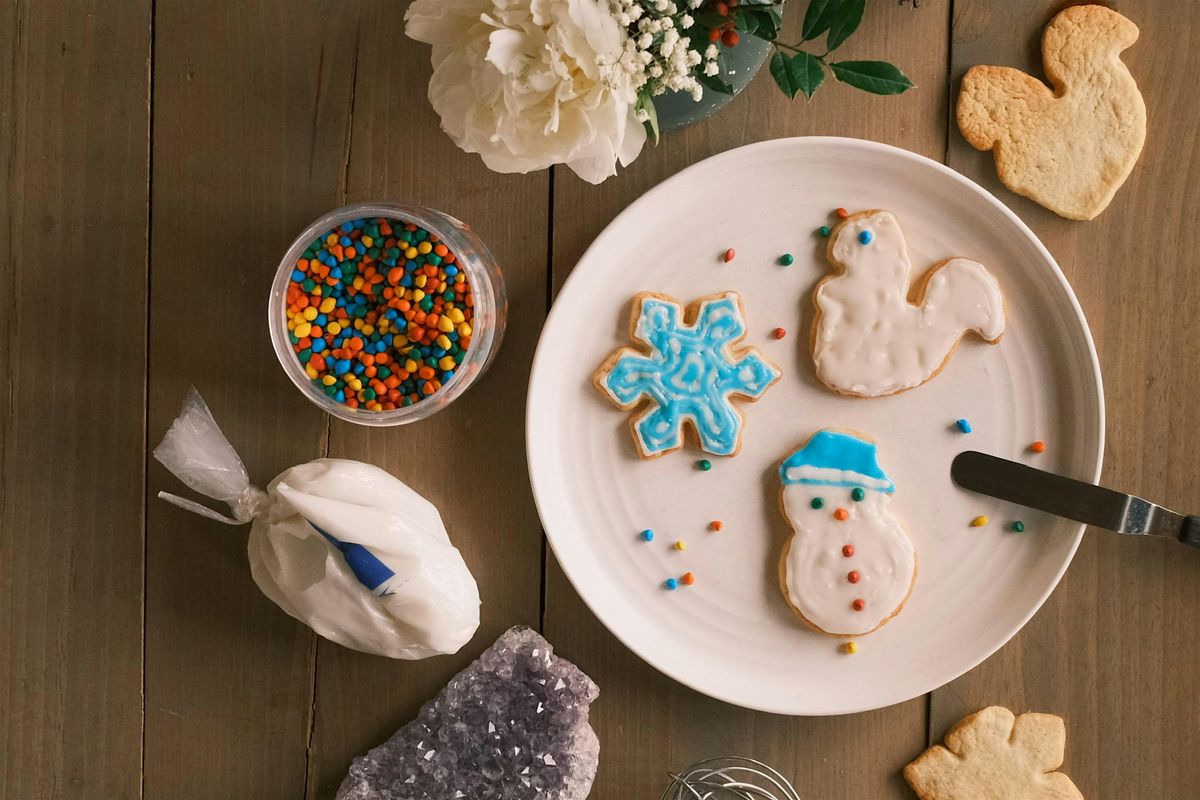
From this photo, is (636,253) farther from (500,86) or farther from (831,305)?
(500,86)

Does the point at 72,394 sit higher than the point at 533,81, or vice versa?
the point at 533,81

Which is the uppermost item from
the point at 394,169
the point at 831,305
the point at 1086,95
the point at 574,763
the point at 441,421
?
the point at 1086,95

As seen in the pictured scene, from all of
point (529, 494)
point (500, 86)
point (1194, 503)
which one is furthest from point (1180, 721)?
point (500, 86)

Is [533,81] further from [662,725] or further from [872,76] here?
[662,725]

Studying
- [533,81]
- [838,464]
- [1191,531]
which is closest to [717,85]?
[533,81]

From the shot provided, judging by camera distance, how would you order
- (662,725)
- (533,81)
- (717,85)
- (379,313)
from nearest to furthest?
(533,81), (717,85), (379,313), (662,725)

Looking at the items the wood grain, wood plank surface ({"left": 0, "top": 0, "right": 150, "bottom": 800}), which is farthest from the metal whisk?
wood plank surface ({"left": 0, "top": 0, "right": 150, "bottom": 800})
